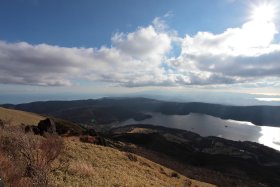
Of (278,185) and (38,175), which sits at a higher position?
(38,175)

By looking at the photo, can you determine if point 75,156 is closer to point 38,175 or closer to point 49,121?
point 38,175

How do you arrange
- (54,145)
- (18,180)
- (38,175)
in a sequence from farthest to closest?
(54,145), (38,175), (18,180)

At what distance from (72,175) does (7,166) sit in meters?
4.47

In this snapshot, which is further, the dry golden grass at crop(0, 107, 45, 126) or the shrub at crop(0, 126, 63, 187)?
the dry golden grass at crop(0, 107, 45, 126)

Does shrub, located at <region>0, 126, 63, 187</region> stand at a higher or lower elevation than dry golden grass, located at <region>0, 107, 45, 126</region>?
higher

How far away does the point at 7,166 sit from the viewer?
523 inches

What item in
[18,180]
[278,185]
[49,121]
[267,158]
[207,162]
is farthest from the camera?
[267,158]

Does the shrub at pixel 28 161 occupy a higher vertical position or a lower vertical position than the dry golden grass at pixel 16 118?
higher

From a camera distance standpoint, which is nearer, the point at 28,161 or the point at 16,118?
the point at 28,161

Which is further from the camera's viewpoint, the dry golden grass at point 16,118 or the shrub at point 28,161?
the dry golden grass at point 16,118

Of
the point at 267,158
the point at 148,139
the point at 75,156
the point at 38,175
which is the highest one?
the point at 38,175

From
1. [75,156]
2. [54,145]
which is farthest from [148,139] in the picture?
[54,145]

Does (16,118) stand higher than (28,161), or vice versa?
(28,161)

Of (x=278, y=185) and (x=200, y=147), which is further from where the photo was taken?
(x=200, y=147)
